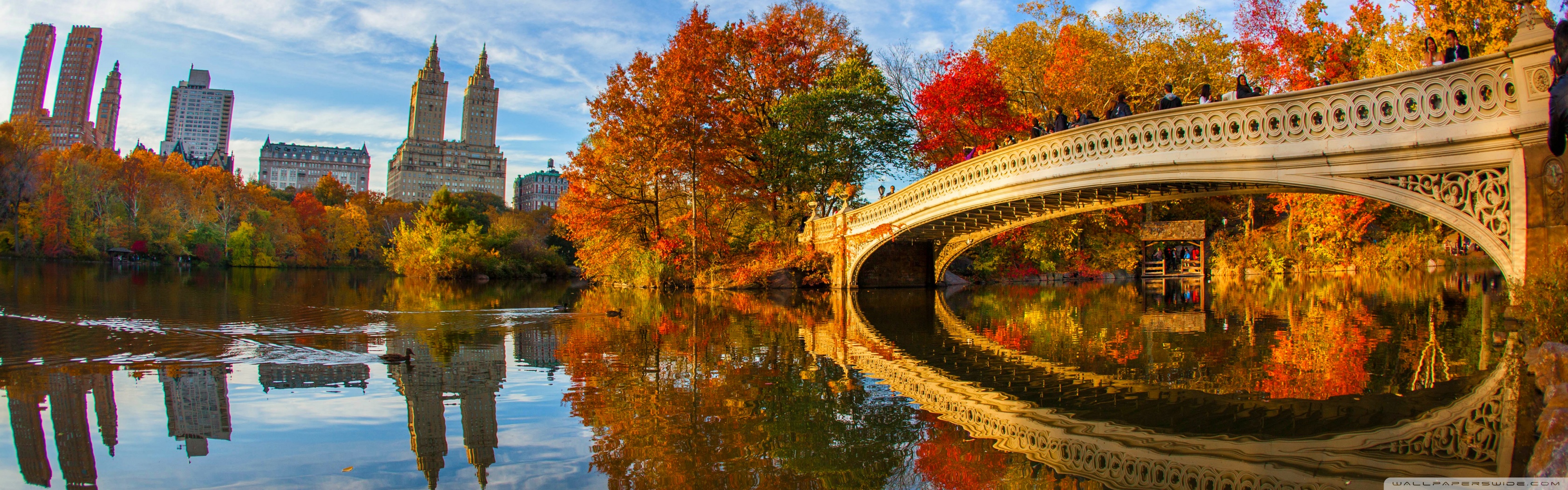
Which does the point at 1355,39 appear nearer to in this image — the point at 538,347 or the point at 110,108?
the point at 538,347

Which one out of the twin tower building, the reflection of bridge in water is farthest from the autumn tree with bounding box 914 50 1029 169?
the twin tower building

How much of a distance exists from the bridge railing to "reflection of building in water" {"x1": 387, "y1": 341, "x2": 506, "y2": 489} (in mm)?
9115

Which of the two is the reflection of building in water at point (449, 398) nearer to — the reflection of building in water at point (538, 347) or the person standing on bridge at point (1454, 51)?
the reflection of building in water at point (538, 347)

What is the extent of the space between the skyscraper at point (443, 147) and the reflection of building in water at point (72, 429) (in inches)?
5933

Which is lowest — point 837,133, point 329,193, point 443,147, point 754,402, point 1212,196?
point 754,402

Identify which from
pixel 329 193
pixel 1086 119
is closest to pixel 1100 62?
pixel 1086 119

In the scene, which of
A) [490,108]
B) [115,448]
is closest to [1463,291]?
[115,448]

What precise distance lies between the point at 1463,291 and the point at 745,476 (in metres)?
19.1

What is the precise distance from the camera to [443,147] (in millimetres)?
151750

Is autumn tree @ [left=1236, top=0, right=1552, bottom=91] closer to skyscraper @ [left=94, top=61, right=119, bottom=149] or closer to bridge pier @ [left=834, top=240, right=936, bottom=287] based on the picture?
bridge pier @ [left=834, top=240, right=936, bottom=287]

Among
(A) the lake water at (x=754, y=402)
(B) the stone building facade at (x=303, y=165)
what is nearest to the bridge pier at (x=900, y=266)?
(A) the lake water at (x=754, y=402)

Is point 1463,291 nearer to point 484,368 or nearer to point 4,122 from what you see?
point 484,368

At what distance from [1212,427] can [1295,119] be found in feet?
22.6

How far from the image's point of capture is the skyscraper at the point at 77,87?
465 feet
